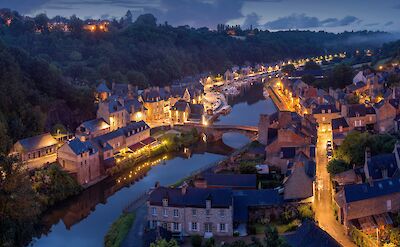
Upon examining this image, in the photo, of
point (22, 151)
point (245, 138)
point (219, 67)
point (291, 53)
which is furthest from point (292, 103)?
point (291, 53)

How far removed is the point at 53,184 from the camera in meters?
28.9

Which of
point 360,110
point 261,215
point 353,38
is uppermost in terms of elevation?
point 353,38

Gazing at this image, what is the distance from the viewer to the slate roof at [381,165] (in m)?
24.0

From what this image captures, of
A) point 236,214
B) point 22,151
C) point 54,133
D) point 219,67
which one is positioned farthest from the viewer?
point 219,67

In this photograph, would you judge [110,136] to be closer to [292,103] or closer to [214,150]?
[214,150]

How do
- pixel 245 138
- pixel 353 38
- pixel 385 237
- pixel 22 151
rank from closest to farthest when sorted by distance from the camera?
pixel 385 237, pixel 22 151, pixel 245 138, pixel 353 38

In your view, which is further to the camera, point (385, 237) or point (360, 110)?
point (360, 110)

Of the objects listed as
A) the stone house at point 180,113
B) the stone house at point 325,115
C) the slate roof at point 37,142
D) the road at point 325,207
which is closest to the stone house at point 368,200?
the road at point 325,207

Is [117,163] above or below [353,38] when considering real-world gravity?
below

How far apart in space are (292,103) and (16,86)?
2661 centimetres

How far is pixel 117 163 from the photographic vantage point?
34375mm

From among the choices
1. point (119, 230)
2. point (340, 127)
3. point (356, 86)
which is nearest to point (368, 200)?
point (119, 230)

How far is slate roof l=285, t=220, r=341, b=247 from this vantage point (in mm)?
16969

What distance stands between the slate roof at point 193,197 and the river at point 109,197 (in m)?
3.61
